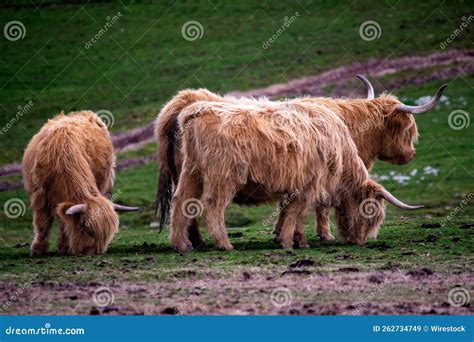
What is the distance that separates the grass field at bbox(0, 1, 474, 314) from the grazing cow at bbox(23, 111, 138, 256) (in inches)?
14.7

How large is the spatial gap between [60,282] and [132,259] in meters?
1.91

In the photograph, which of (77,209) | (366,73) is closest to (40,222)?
(77,209)

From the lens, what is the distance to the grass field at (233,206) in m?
10.6

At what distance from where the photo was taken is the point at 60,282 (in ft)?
36.9

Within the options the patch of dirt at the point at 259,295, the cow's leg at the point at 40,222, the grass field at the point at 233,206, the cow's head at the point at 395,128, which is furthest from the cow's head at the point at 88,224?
the cow's head at the point at 395,128

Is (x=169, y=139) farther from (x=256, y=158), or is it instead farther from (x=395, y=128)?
(x=395, y=128)

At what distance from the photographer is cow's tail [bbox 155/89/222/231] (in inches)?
565

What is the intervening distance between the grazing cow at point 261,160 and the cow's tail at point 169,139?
85cm

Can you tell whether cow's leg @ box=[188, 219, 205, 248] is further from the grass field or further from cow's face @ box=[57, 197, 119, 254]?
cow's face @ box=[57, 197, 119, 254]

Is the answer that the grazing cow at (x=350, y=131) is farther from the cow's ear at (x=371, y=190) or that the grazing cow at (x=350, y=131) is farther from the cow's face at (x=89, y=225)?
the cow's face at (x=89, y=225)

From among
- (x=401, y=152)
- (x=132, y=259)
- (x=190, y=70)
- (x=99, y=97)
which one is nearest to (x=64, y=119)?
(x=132, y=259)

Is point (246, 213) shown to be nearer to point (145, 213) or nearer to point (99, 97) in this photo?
point (145, 213)

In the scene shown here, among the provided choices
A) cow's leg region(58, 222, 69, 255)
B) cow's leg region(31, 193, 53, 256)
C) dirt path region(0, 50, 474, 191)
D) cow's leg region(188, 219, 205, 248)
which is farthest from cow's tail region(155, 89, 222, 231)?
dirt path region(0, 50, 474, 191)

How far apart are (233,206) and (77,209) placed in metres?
11.3
